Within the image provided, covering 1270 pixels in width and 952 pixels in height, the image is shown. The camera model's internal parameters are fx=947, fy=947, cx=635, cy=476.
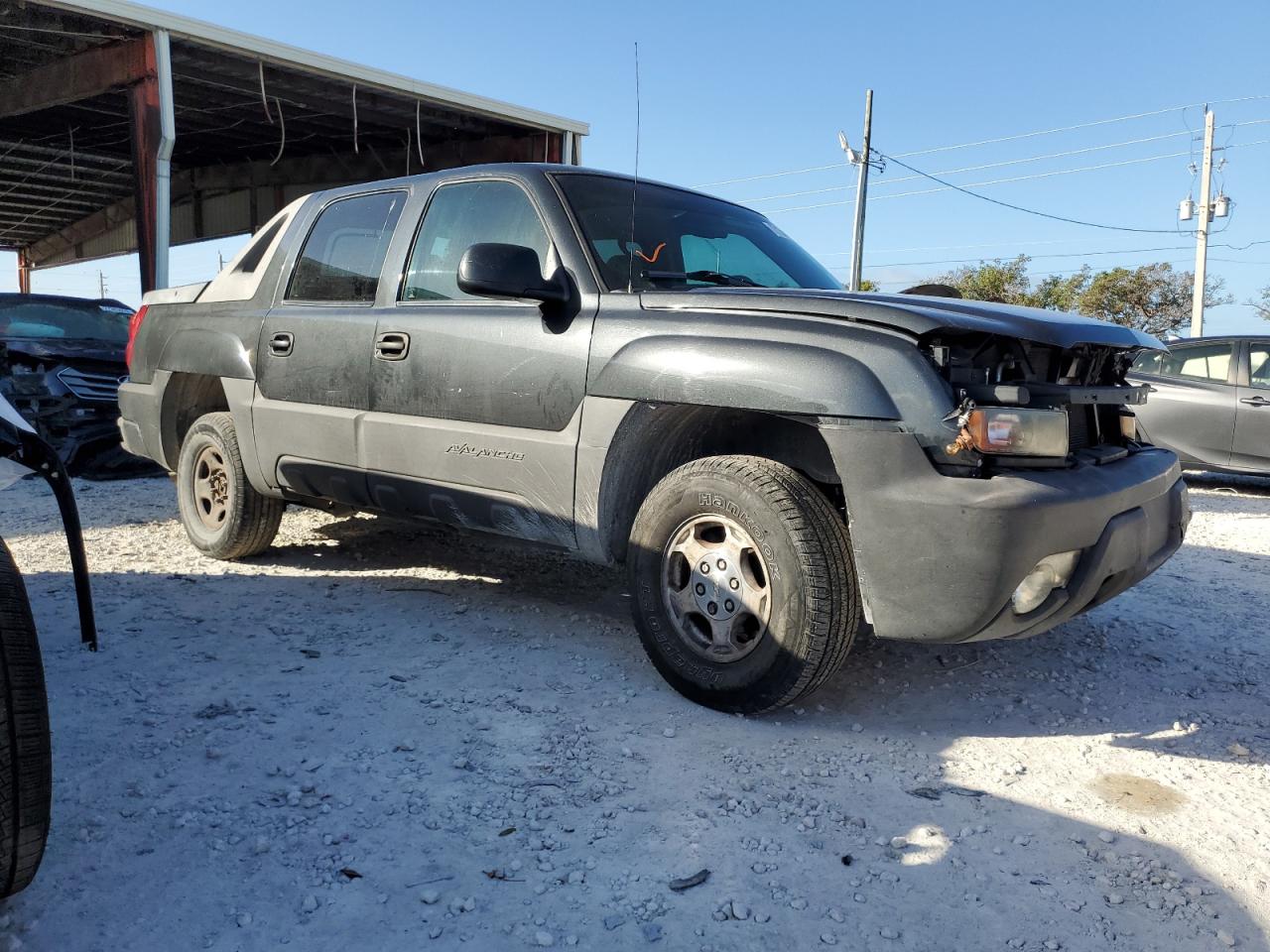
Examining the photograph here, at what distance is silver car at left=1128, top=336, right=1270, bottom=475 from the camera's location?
8.10 metres

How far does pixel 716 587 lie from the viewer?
3078 millimetres

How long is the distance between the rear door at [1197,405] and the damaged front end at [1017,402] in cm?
598

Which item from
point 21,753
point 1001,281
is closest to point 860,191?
point 1001,281

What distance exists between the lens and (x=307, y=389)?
423cm

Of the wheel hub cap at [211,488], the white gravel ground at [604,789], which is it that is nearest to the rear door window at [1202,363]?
the white gravel ground at [604,789]

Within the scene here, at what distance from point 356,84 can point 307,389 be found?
38.3 feet

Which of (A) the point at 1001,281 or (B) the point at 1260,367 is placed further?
(A) the point at 1001,281

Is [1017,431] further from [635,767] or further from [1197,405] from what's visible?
[1197,405]

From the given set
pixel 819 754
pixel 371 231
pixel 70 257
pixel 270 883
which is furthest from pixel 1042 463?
pixel 70 257

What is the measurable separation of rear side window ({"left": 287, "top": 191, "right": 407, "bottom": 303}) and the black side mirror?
1.02 metres

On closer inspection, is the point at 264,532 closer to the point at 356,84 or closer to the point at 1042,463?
the point at 1042,463

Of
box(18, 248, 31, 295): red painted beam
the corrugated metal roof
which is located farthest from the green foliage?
box(18, 248, 31, 295): red painted beam

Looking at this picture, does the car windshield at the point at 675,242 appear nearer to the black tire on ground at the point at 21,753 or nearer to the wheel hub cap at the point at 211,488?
the black tire on ground at the point at 21,753

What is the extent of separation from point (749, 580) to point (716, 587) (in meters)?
0.12
